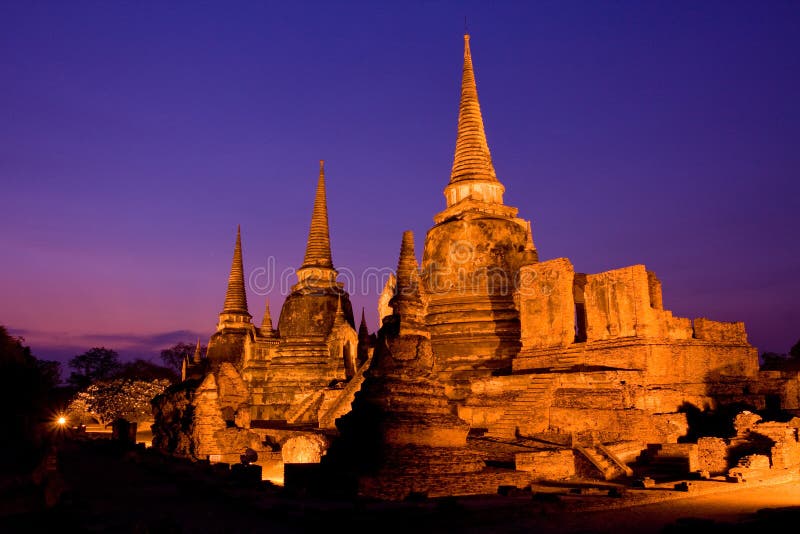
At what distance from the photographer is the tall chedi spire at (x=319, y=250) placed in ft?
128

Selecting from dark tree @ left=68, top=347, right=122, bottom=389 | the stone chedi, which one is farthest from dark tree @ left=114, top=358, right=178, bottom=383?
the stone chedi

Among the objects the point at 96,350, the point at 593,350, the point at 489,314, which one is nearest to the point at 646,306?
the point at 593,350

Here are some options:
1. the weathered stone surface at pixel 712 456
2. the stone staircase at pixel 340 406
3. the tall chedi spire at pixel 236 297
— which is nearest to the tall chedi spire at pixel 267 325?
the tall chedi spire at pixel 236 297

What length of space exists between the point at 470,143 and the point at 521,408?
49.2 feet

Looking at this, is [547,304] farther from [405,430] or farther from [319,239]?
[319,239]

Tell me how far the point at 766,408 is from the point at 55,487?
20.5 m

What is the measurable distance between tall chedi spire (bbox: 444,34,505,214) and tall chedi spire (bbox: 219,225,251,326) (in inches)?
755

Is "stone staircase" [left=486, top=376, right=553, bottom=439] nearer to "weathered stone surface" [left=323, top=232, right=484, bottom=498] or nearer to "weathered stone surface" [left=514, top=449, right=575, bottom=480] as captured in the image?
"weathered stone surface" [left=514, top=449, right=575, bottom=480]

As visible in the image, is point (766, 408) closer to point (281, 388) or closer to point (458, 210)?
point (458, 210)

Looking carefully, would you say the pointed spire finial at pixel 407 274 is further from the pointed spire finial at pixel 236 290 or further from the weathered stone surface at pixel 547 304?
the pointed spire finial at pixel 236 290

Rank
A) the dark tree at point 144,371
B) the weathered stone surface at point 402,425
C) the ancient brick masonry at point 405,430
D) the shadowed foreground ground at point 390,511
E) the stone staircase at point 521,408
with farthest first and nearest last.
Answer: the dark tree at point 144,371 → the stone staircase at point 521,408 → the weathered stone surface at point 402,425 → the ancient brick masonry at point 405,430 → the shadowed foreground ground at point 390,511

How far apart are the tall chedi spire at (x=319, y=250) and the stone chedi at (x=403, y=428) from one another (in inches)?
886

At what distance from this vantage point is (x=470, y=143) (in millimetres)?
31641

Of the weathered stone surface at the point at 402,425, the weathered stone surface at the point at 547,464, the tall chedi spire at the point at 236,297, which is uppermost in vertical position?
the tall chedi spire at the point at 236,297
